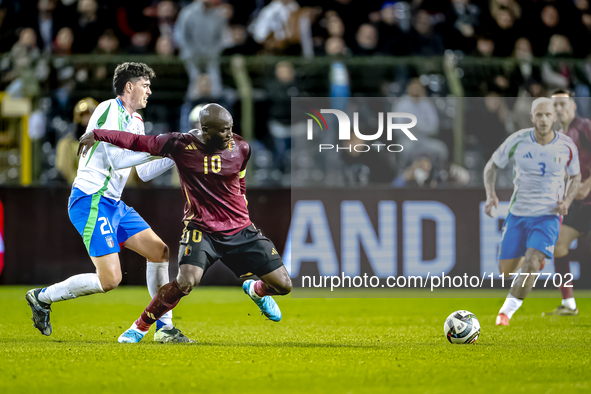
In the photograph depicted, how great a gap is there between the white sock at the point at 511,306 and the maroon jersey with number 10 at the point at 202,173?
10.5ft

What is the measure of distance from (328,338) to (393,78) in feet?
17.5

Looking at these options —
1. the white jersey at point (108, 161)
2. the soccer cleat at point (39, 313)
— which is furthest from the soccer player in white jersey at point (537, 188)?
the soccer cleat at point (39, 313)

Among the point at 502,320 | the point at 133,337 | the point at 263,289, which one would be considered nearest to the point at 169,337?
A: the point at 133,337

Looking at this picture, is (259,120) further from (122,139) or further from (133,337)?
(133,337)

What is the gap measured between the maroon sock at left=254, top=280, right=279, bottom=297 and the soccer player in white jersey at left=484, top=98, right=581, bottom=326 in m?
3.06

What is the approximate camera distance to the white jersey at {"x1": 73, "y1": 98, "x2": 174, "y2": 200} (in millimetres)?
6543

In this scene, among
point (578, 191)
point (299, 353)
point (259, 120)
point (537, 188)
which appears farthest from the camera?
point (259, 120)

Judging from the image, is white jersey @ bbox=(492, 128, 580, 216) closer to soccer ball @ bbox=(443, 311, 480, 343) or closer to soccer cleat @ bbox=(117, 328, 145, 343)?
soccer ball @ bbox=(443, 311, 480, 343)

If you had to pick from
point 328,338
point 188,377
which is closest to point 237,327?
point 328,338

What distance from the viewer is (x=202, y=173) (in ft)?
20.9

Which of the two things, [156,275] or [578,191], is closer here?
[156,275]

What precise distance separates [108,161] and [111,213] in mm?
460

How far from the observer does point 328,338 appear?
6.86 m

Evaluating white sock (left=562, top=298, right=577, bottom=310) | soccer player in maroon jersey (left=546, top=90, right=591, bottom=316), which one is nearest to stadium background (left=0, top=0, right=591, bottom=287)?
soccer player in maroon jersey (left=546, top=90, right=591, bottom=316)
